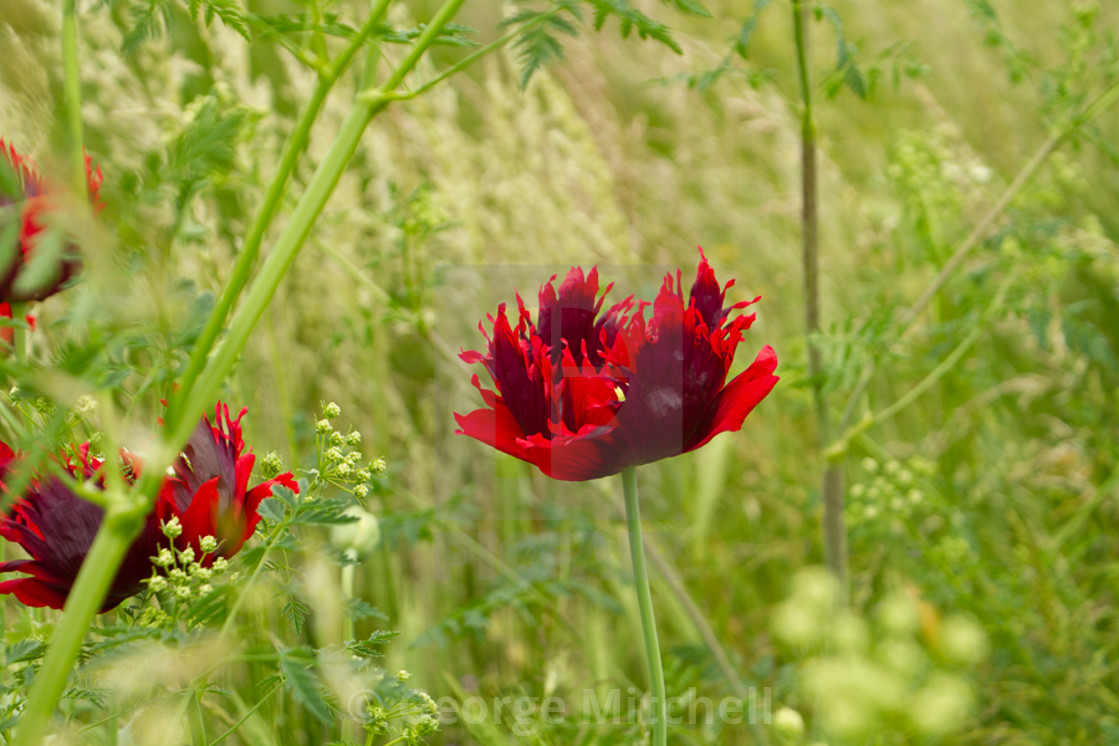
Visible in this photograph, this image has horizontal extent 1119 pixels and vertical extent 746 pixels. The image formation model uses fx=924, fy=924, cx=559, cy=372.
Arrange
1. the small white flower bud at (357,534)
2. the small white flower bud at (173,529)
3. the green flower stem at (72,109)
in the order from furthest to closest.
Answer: the small white flower bud at (357,534) < the small white flower bud at (173,529) < the green flower stem at (72,109)

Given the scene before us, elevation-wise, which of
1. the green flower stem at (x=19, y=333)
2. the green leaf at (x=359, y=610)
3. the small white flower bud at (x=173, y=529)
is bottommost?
the green leaf at (x=359, y=610)

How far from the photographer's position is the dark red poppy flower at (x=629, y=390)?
0.49 metres

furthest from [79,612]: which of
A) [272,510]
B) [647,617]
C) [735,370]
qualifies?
[735,370]

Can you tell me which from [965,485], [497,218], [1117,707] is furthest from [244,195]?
[1117,707]

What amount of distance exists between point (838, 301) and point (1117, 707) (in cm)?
99

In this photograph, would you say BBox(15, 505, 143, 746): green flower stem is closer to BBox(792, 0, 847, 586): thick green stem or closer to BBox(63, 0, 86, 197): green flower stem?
BBox(63, 0, 86, 197): green flower stem

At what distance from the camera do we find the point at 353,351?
1.47 m

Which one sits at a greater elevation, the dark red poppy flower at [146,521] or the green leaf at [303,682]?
the dark red poppy flower at [146,521]

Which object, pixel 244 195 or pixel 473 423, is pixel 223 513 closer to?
pixel 473 423

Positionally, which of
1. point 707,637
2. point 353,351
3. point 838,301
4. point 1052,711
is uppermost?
point 838,301

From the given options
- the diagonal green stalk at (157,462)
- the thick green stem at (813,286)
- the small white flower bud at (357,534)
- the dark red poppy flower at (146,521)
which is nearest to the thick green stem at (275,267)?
the diagonal green stalk at (157,462)

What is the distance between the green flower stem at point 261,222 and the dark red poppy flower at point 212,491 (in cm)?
11

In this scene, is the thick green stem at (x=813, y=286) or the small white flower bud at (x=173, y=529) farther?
the thick green stem at (x=813, y=286)

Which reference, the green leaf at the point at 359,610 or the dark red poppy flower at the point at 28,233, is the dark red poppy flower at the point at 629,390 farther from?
the dark red poppy flower at the point at 28,233
